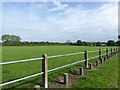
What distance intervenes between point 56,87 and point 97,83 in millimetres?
1519

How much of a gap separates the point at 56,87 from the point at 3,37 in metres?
104

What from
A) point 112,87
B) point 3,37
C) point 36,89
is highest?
point 3,37

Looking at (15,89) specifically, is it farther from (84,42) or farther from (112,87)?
(84,42)

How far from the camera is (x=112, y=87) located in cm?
404

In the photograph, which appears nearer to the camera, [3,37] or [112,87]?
[112,87]

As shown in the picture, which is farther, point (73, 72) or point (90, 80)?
point (73, 72)

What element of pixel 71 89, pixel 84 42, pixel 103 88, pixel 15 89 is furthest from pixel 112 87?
pixel 84 42

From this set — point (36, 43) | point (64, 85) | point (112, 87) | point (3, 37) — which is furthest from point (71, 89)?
point (3, 37)

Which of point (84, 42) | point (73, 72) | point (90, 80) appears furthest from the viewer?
point (84, 42)

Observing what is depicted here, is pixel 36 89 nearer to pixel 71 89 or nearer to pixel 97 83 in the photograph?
pixel 71 89

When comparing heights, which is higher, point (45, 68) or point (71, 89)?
point (45, 68)

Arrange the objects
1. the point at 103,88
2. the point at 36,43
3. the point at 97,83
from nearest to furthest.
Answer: the point at 103,88
the point at 97,83
the point at 36,43

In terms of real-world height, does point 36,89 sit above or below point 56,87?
above

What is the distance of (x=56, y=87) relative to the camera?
382cm
